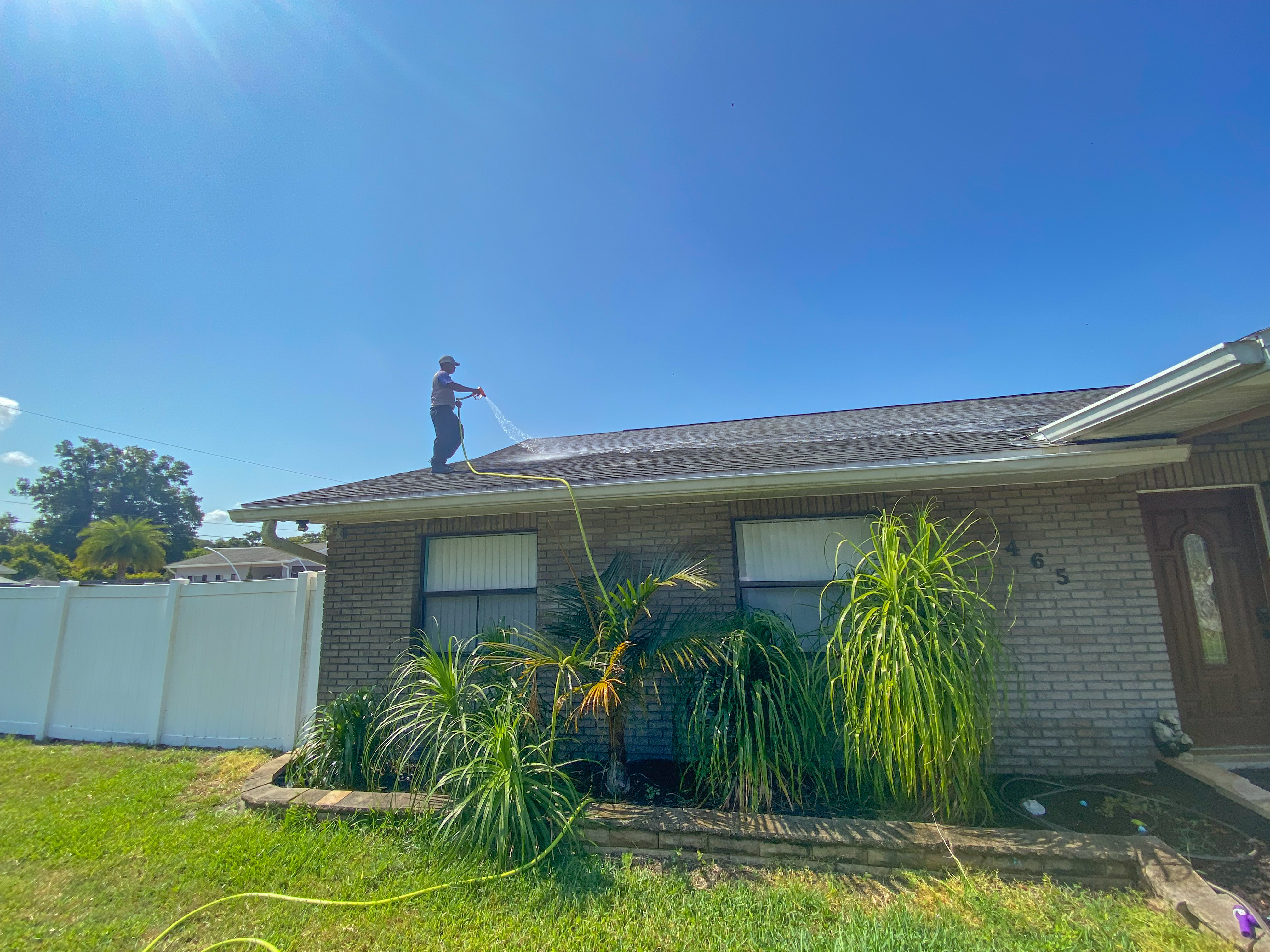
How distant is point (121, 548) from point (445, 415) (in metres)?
33.2

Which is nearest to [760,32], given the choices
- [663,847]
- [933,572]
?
[933,572]

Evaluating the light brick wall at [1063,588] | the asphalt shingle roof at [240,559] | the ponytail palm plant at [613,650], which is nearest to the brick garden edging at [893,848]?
the ponytail palm plant at [613,650]

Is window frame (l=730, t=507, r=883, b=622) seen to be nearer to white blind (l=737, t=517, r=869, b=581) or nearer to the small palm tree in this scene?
white blind (l=737, t=517, r=869, b=581)

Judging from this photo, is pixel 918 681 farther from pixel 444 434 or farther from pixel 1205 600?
pixel 444 434

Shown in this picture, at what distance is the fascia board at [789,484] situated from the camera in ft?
13.5

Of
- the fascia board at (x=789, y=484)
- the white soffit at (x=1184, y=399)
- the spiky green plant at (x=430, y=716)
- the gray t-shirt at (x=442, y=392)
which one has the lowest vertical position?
the spiky green plant at (x=430, y=716)

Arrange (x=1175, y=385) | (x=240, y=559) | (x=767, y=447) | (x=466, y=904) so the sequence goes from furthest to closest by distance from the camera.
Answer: (x=240, y=559) → (x=767, y=447) → (x=466, y=904) → (x=1175, y=385)

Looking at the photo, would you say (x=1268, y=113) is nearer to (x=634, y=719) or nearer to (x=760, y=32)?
(x=760, y=32)

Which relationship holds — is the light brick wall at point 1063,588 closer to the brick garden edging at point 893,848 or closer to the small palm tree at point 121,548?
the brick garden edging at point 893,848

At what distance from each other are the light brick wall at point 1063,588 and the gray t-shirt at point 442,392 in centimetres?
271

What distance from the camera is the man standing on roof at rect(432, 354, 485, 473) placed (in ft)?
21.7

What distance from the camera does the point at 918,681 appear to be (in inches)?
133

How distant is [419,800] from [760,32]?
7.59 m

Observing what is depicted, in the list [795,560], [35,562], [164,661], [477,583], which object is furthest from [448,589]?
[35,562]
